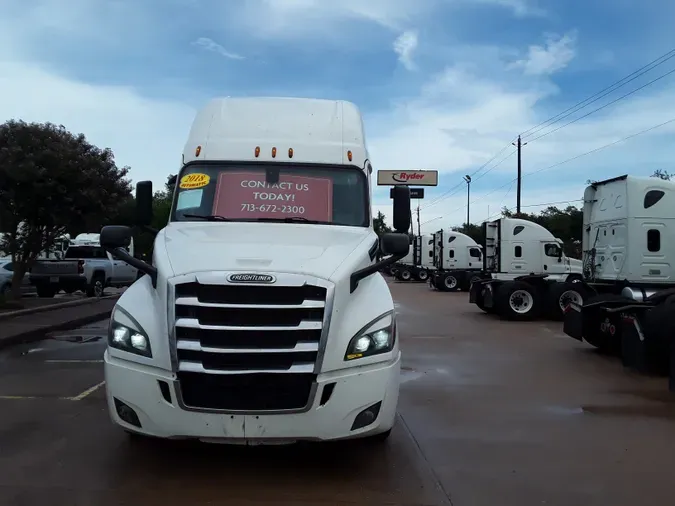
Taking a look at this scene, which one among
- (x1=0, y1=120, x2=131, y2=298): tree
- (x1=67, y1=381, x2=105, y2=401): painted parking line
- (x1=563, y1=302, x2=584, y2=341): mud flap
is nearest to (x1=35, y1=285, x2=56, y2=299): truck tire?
(x1=0, y1=120, x2=131, y2=298): tree

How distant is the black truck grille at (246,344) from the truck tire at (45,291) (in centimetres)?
1843

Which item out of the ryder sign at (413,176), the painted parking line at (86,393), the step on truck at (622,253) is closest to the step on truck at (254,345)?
the painted parking line at (86,393)

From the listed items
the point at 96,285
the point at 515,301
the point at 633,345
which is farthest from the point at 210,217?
the point at 96,285

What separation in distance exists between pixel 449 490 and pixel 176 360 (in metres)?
2.24

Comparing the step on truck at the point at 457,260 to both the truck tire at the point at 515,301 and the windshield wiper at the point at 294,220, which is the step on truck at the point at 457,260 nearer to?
the truck tire at the point at 515,301

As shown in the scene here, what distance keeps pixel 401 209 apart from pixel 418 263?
3814cm

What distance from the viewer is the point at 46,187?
612 inches

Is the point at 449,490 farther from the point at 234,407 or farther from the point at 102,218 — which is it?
the point at 102,218

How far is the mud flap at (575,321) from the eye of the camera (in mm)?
11773

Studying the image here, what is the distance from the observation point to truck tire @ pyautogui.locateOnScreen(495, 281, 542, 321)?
18984mm

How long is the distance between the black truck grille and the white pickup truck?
1544 centimetres

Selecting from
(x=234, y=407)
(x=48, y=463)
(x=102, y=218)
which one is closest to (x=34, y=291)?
(x=102, y=218)

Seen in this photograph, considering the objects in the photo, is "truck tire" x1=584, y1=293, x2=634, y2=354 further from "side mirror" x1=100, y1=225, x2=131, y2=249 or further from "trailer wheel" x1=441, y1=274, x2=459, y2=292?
"trailer wheel" x1=441, y1=274, x2=459, y2=292

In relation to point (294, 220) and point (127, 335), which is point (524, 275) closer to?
point (294, 220)
